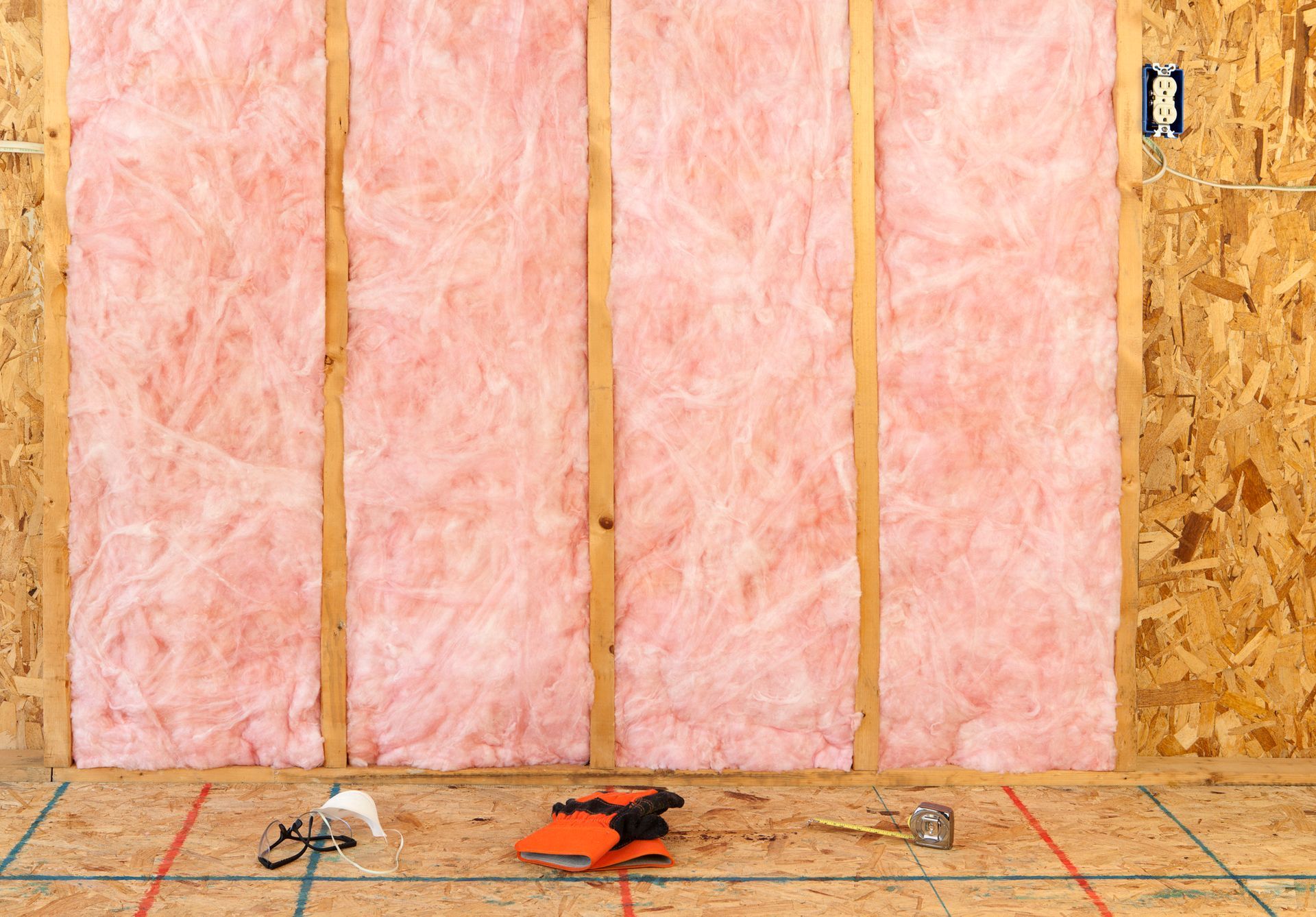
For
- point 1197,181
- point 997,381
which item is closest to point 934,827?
point 997,381

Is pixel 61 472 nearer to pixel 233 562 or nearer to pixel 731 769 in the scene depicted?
pixel 233 562

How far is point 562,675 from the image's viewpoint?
8.64ft

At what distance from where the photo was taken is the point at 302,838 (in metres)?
2.27

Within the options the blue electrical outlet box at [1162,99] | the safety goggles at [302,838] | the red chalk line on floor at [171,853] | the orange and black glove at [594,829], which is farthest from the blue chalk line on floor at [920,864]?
the blue electrical outlet box at [1162,99]

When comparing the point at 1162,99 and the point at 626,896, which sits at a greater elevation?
the point at 1162,99

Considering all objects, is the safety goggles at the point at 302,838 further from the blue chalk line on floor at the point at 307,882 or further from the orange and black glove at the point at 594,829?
the orange and black glove at the point at 594,829

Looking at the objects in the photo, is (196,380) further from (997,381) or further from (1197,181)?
(1197,181)

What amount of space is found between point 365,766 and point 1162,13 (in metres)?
2.70

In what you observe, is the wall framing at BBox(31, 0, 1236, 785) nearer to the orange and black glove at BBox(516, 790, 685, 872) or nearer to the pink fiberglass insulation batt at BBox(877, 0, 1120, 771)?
the pink fiberglass insulation batt at BBox(877, 0, 1120, 771)

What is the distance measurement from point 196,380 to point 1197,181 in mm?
2497

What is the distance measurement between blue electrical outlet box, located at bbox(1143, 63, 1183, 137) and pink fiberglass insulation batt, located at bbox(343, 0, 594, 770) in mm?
1387

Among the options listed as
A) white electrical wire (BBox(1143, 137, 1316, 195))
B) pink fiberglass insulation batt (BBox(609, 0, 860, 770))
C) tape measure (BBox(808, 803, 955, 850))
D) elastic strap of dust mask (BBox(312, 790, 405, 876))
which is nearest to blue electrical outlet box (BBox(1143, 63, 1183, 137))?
white electrical wire (BBox(1143, 137, 1316, 195))

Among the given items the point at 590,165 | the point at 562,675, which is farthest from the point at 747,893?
the point at 590,165

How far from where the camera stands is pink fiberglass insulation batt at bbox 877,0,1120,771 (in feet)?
8.49
